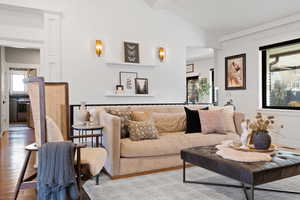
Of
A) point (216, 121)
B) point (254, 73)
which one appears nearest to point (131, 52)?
point (216, 121)

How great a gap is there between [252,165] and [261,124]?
22.3 inches

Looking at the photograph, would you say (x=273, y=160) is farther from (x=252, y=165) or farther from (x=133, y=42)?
(x=133, y=42)

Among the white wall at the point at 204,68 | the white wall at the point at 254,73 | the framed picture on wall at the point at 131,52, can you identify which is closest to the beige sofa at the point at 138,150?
the framed picture on wall at the point at 131,52

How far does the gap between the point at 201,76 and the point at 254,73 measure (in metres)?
3.51

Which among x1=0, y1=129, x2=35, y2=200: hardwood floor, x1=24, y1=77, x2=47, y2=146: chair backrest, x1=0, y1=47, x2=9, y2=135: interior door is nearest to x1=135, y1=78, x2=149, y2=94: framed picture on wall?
x1=0, y1=129, x2=35, y2=200: hardwood floor

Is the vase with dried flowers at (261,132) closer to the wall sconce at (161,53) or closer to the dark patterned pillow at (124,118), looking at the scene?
the dark patterned pillow at (124,118)

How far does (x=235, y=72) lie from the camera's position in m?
5.79

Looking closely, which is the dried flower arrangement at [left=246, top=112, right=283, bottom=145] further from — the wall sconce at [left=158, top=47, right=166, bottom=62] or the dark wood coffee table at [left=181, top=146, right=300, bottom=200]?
the wall sconce at [left=158, top=47, right=166, bottom=62]

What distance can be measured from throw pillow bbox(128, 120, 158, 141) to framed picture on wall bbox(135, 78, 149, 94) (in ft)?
6.07

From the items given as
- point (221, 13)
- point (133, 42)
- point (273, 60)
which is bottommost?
point (273, 60)

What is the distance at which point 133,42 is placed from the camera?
200 inches

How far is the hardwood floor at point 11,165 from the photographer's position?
251 centimetres

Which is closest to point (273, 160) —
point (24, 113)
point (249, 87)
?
point (249, 87)

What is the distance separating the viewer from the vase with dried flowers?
2.41 meters
